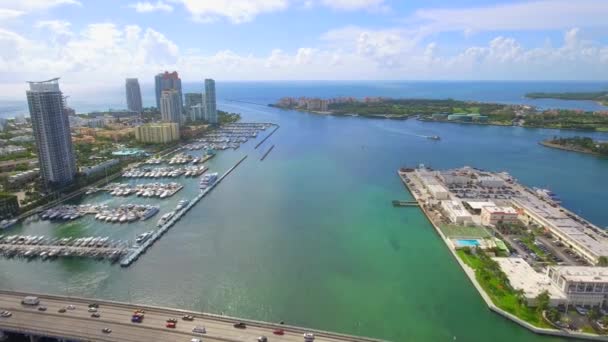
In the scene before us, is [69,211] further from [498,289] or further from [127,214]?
[498,289]

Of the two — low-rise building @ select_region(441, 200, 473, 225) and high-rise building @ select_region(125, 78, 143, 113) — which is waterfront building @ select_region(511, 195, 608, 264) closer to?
low-rise building @ select_region(441, 200, 473, 225)

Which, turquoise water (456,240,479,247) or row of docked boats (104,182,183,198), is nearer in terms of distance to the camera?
turquoise water (456,240,479,247)

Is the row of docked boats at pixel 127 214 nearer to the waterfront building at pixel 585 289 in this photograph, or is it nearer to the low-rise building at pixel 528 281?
the low-rise building at pixel 528 281

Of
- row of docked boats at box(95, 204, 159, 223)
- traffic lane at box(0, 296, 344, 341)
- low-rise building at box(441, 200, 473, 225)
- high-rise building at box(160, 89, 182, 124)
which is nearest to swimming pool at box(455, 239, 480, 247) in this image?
low-rise building at box(441, 200, 473, 225)

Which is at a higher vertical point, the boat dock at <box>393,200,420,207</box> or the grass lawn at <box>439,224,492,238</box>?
the grass lawn at <box>439,224,492,238</box>

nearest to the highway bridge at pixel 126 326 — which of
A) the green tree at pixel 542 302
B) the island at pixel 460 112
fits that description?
the green tree at pixel 542 302

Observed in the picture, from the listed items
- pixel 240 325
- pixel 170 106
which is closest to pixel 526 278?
pixel 240 325
